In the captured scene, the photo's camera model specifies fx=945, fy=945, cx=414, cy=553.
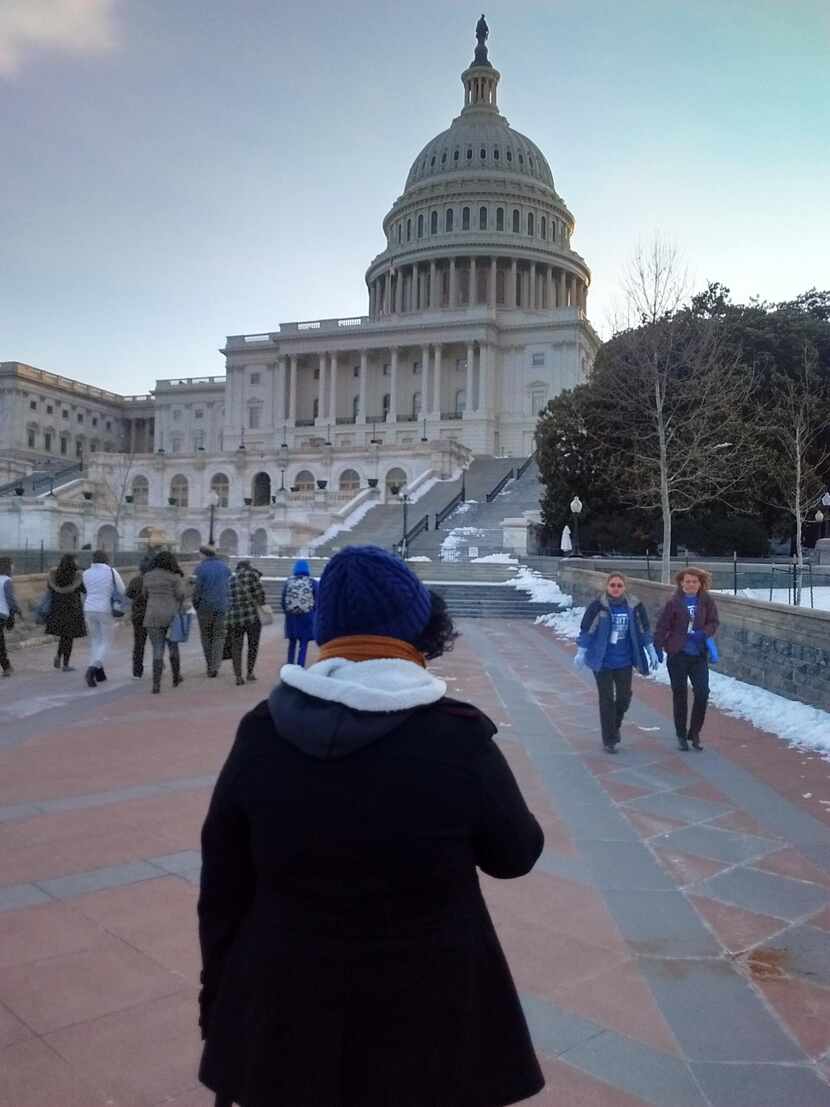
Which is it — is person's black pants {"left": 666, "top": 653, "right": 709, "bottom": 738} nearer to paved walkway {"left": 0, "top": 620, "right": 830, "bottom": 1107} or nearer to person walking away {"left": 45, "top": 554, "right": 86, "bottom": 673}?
paved walkway {"left": 0, "top": 620, "right": 830, "bottom": 1107}

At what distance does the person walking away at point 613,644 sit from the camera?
939 cm

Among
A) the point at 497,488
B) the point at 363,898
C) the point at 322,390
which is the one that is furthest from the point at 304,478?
the point at 363,898

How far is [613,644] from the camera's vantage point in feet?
31.0

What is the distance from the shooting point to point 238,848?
2.22 m

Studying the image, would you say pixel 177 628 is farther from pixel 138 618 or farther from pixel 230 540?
pixel 230 540

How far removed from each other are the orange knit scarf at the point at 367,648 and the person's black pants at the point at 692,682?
7719 millimetres

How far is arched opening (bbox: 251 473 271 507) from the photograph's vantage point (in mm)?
65312

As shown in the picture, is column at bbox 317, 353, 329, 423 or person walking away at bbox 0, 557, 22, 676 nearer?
person walking away at bbox 0, 557, 22, 676

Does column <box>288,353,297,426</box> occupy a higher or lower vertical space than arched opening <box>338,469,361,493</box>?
higher

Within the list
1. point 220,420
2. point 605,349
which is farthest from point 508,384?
point 605,349

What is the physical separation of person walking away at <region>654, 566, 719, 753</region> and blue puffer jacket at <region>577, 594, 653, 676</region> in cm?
21

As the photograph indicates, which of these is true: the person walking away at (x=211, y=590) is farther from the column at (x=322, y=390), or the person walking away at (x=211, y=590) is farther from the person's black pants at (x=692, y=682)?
the column at (x=322, y=390)

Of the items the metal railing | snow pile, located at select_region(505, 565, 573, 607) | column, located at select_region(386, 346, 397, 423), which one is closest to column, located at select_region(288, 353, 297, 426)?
column, located at select_region(386, 346, 397, 423)

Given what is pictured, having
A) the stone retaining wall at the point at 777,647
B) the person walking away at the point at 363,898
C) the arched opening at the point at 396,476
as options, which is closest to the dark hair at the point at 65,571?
the stone retaining wall at the point at 777,647
